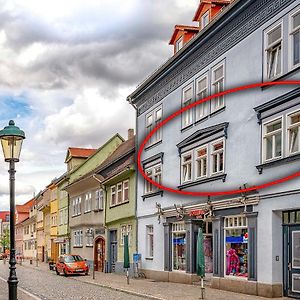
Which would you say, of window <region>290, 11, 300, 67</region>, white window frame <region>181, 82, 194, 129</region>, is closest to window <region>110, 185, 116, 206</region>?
white window frame <region>181, 82, 194, 129</region>

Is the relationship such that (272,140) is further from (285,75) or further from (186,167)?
(186,167)

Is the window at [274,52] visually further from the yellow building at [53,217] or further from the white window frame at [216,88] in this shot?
the yellow building at [53,217]

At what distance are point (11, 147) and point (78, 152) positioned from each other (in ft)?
163

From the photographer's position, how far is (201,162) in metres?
28.4

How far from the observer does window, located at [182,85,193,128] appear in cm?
2989

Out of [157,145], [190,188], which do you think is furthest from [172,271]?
[157,145]

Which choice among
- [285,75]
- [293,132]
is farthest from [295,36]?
[293,132]

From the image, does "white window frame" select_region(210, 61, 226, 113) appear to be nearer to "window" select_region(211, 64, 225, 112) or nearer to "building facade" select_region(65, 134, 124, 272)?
"window" select_region(211, 64, 225, 112)

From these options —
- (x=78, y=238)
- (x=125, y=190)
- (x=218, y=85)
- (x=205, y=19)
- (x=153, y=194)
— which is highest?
(x=205, y=19)

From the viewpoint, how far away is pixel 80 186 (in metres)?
54.3

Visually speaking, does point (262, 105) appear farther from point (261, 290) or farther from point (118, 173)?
point (118, 173)

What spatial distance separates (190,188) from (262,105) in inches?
316

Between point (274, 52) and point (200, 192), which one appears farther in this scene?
point (200, 192)

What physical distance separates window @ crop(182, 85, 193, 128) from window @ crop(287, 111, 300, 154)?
30.5 ft
